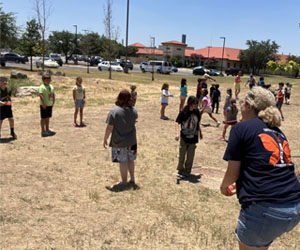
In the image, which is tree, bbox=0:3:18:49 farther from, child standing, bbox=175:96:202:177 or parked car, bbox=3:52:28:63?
child standing, bbox=175:96:202:177

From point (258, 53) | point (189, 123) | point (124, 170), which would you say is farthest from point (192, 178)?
point (258, 53)

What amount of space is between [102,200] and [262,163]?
10.1 feet

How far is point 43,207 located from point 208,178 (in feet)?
10.6

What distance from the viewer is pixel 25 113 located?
1156 centimetres

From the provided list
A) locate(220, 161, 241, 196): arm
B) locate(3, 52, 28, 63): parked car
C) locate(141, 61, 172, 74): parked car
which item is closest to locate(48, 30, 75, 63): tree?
locate(3, 52, 28, 63): parked car

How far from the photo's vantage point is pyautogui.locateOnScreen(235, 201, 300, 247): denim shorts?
213cm

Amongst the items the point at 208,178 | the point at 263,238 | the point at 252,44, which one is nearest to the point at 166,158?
the point at 208,178

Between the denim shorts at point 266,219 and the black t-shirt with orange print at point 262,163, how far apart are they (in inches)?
2.0

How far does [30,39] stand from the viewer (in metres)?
31.9

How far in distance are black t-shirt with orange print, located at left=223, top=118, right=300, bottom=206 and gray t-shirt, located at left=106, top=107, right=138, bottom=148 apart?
2657 millimetres

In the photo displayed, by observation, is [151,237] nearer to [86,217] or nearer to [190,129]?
[86,217]

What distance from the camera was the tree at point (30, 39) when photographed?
1246 inches

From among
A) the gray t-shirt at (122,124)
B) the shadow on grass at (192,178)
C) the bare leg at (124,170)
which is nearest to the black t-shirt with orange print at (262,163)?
the gray t-shirt at (122,124)

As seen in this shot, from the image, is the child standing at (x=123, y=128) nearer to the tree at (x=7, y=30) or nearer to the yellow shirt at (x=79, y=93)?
the yellow shirt at (x=79, y=93)
